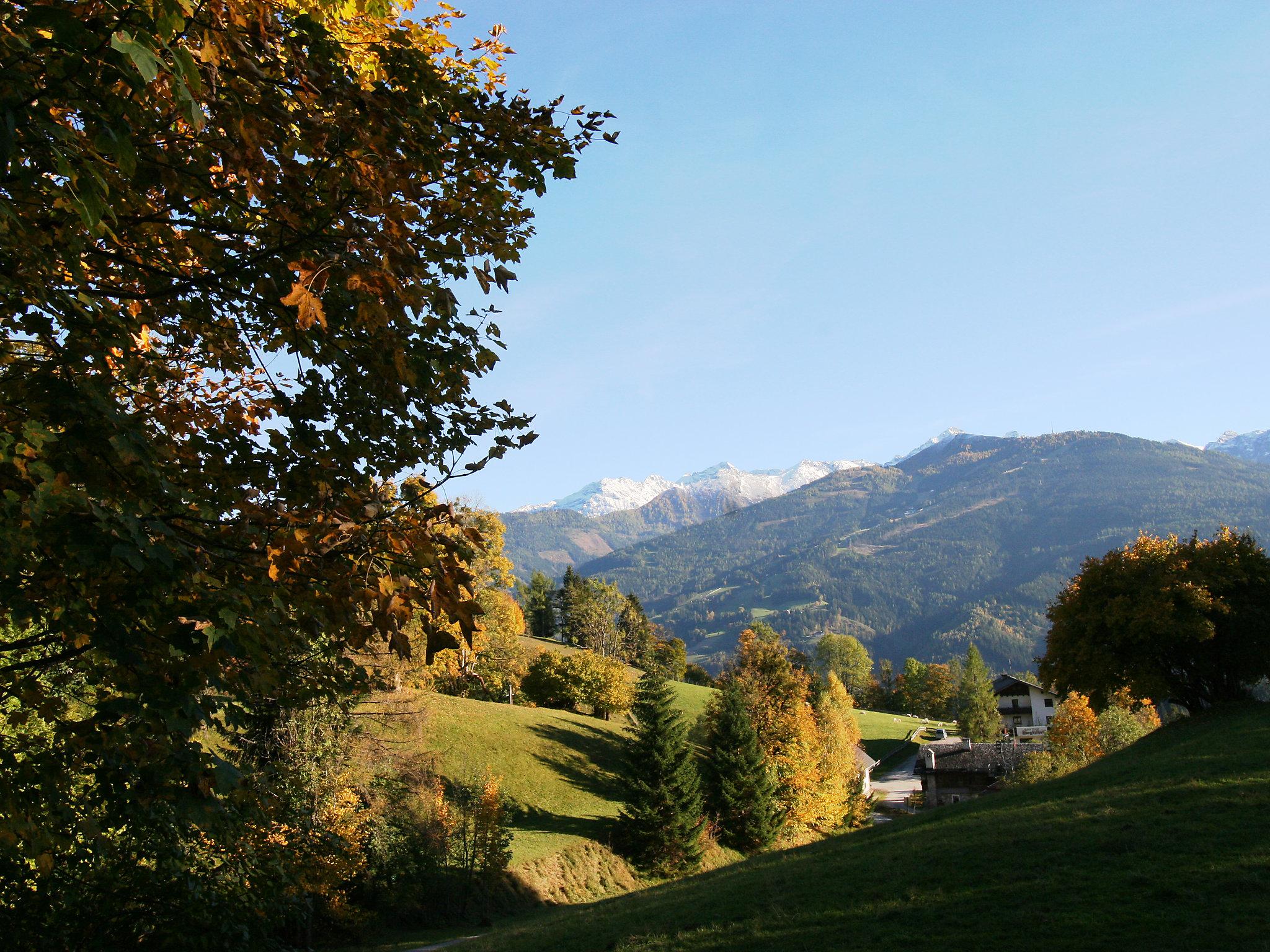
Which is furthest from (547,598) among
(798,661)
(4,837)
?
(4,837)

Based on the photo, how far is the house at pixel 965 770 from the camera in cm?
5919

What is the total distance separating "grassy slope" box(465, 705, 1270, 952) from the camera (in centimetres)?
918

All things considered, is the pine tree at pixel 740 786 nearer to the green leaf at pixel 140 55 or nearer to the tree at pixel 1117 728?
the tree at pixel 1117 728

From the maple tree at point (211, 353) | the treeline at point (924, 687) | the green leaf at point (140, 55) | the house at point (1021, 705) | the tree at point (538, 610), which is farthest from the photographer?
the tree at point (538, 610)

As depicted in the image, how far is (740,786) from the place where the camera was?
38625mm

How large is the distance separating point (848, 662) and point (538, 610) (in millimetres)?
60112

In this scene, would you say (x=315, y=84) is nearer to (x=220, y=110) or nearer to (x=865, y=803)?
(x=220, y=110)

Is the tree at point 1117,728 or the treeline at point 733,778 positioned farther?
the tree at point 1117,728

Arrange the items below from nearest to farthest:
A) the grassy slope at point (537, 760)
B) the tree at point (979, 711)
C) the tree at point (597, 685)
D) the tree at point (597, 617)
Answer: the grassy slope at point (537, 760) < the tree at point (597, 685) < the tree at point (597, 617) < the tree at point (979, 711)

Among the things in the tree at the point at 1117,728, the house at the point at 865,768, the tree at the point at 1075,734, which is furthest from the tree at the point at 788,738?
the house at the point at 865,768

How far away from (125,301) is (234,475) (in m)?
1.25

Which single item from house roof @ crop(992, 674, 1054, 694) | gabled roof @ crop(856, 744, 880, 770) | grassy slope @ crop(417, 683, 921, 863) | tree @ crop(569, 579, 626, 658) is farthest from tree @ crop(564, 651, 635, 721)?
house roof @ crop(992, 674, 1054, 694)

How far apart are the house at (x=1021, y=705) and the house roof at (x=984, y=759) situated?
38915 mm

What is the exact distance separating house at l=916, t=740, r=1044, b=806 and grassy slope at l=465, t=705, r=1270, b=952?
4586 centimetres
